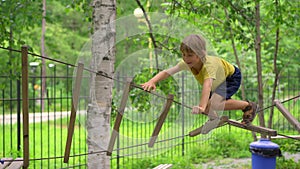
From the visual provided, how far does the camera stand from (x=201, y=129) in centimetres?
328

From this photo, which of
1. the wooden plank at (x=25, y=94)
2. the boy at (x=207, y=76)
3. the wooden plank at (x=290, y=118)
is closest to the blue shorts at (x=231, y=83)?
the boy at (x=207, y=76)

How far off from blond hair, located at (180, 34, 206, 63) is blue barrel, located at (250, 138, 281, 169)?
261 centimetres

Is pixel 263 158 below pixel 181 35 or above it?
below

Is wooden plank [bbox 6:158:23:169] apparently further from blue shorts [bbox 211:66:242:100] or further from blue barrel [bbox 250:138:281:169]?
blue barrel [bbox 250:138:281:169]

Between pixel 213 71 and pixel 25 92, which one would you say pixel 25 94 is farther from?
pixel 213 71

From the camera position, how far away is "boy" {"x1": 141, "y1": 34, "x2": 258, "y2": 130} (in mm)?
2968

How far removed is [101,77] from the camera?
3646 millimetres

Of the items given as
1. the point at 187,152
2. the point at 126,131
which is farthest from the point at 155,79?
the point at 126,131

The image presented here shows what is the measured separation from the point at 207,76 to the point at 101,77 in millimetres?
1012

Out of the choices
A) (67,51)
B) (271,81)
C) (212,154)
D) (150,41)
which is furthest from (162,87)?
(67,51)

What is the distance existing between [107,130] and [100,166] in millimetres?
326

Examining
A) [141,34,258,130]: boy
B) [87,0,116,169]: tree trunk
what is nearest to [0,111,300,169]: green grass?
[87,0,116,169]: tree trunk

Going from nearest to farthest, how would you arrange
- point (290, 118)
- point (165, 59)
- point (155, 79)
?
point (155, 79) < point (290, 118) < point (165, 59)

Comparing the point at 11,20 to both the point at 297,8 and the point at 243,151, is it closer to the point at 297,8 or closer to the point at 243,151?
the point at 297,8
